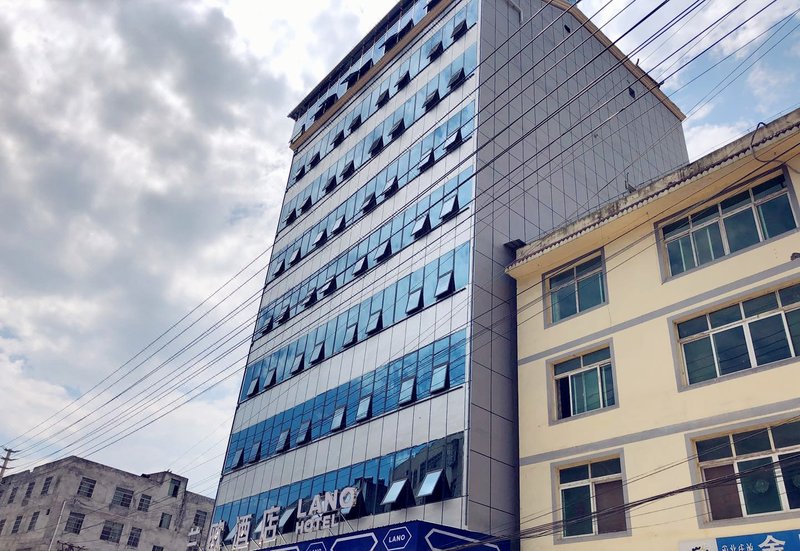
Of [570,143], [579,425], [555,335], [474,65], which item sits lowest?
[579,425]

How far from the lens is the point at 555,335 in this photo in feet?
65.4

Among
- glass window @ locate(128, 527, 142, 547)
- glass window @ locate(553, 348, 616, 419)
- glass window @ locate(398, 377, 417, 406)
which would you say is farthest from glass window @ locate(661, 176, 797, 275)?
glass window @ locate(128, 527, 142, 547)

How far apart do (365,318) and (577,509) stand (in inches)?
464

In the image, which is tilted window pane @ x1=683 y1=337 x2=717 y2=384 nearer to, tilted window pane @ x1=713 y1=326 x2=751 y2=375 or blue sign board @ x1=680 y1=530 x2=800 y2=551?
tilted window pane @ x1=713 y1=326 x2=751 y2=375

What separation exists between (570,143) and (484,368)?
13.1m

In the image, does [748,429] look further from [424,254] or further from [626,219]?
[424,254]

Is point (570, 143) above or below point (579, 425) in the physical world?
above

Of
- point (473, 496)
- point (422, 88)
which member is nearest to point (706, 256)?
point (473, 496)

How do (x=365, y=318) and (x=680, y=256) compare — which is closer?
(x=680, y=256)

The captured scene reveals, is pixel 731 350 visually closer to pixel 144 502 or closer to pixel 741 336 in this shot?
pixel 741 336

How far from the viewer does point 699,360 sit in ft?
52.7

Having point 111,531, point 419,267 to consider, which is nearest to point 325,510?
point 419,267

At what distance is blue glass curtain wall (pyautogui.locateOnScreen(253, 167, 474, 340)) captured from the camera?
80.4 feet

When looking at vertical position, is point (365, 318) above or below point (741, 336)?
above
